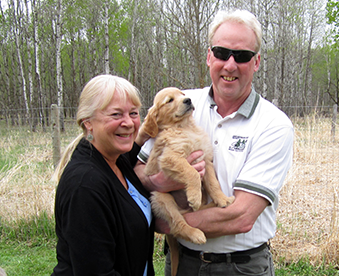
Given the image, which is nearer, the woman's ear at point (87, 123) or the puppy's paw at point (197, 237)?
the woman's ear at point (87, 123)

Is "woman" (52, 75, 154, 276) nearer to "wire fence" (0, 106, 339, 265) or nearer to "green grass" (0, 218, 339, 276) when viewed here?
"green grass" (0, 218, 339, 276)

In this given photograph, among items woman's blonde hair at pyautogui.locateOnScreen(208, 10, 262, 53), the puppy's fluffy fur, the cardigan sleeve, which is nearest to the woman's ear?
the cardigan sleeve

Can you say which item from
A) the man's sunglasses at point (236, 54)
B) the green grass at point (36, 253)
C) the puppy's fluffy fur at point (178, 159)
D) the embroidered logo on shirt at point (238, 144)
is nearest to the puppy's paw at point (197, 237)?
the puppy's fluffy fur at point (178, 159)

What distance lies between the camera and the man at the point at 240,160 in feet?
→ 5.85

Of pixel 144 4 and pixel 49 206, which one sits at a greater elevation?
pixel 144 4

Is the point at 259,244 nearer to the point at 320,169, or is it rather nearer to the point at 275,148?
the point at 275,148

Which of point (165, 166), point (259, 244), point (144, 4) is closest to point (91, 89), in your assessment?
point (165, 166)

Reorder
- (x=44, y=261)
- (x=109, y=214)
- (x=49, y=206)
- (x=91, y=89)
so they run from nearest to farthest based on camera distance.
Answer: (x=109, y=214) < (x=91, y=89) < (x=44, y=261) < (x=49, y=206)

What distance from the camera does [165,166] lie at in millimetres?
2334

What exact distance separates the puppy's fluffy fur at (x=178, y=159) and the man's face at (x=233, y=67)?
41 cm

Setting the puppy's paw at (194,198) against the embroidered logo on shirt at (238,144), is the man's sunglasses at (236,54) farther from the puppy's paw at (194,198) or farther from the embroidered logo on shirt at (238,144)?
the puppy's paw at (194,198)

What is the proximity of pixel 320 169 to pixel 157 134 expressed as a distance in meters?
5.68

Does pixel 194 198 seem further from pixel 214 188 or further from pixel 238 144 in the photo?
pixel 238 144

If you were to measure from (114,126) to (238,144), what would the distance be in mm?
814
